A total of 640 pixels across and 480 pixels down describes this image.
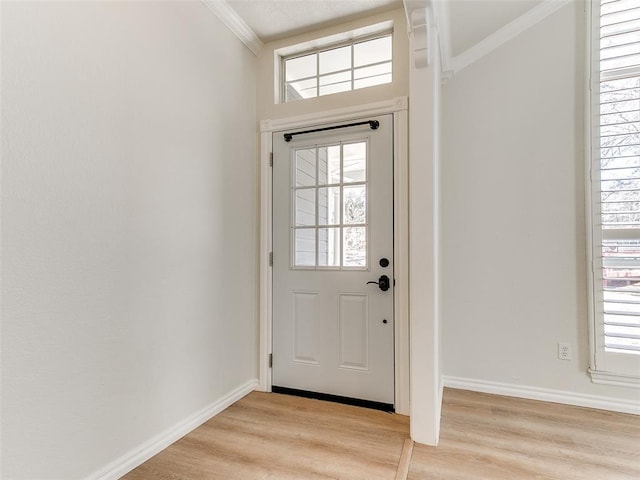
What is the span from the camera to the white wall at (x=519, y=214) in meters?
2.45

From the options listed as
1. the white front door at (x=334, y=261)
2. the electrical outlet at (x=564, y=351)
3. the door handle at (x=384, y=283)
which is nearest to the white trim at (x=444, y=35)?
the white front door at (x=334, y=261)

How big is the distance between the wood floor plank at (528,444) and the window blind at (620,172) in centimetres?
57

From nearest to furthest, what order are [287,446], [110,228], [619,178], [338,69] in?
1. [110,228]
2. [287,446]
3. [619,178]
4. [338,69]

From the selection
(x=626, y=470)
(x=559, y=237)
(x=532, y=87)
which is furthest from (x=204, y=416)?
(x=532, y=87)

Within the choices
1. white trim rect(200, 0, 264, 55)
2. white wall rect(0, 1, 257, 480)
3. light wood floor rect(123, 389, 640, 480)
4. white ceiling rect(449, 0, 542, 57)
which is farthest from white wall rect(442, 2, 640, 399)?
white wall rect(0, 1, 257, 480)

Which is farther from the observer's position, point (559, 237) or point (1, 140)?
point (559, 237)

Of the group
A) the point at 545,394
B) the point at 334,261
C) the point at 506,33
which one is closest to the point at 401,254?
the point at 334,261

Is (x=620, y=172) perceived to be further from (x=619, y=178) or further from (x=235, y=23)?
(x=235, y=23)

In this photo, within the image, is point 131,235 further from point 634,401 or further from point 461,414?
point 634,401

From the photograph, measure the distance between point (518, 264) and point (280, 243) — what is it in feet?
6.01

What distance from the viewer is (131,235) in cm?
172

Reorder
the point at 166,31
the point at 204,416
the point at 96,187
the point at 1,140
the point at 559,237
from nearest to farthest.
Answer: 1. the point at 1,140
2. the point at 96,187
3. the point at 166,31
4. the point at 204,416
5. the point at 559,237

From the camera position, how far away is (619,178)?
2.31m

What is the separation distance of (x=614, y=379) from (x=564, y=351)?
313mm
